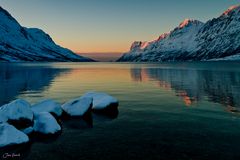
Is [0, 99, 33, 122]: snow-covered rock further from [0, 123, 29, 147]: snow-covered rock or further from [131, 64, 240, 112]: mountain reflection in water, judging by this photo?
[131, 64, 240, 112]: mountain reflection in water

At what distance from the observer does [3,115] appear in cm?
1884

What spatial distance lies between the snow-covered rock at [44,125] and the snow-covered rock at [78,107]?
4424 millimetres

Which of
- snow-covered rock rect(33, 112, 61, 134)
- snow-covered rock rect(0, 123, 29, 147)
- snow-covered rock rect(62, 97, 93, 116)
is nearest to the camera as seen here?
snow-covered rock rect(0, 123, 29, 147)

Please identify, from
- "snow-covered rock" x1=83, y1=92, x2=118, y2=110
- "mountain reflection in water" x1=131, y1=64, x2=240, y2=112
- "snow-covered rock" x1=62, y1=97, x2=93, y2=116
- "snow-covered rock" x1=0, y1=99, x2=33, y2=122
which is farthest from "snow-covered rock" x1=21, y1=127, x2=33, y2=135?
"mountain reflection in water" x1=131, y1=64, x2=240, y2=112

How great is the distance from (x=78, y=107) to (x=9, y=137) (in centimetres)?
959

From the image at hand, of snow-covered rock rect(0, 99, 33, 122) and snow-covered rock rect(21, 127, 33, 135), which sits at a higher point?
snow-covered rock rect(0, 99, 33, 122)

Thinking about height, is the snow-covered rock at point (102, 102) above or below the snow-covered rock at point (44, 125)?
above

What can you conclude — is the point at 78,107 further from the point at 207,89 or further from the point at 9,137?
the point at 207,89

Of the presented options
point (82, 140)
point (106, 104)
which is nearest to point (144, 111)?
point (106, 104)

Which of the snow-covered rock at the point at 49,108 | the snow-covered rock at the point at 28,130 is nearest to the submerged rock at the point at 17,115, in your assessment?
the snow-covered rock at the point at 28,130

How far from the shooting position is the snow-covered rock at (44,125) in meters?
19.0

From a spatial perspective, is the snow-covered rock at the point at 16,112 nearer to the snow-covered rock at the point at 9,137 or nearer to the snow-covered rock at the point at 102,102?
the snow-covered rock at the point at 9,137

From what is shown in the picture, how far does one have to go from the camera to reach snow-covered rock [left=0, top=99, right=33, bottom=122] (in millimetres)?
18672

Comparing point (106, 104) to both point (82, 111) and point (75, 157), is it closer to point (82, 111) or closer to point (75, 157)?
point (82, 111)
